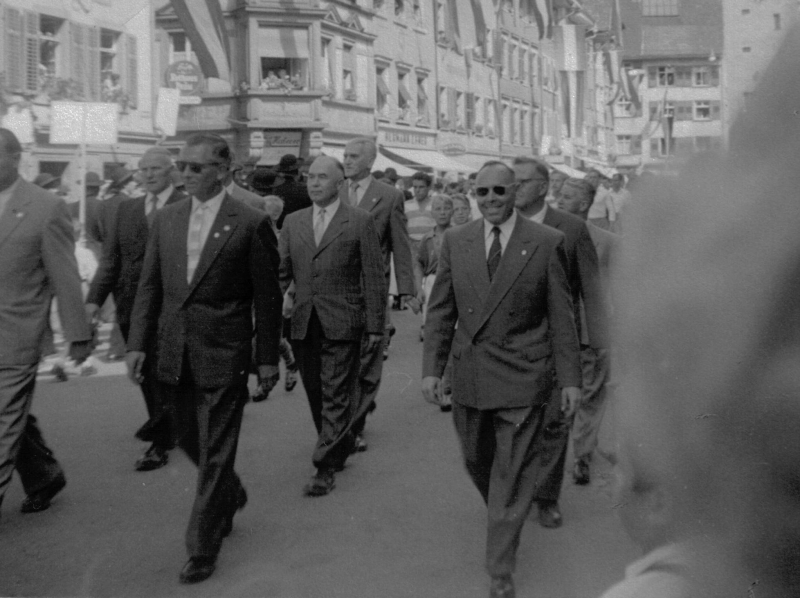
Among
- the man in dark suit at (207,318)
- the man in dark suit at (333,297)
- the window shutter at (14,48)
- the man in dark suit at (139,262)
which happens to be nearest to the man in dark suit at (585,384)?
the man in dark suit at (333,297)

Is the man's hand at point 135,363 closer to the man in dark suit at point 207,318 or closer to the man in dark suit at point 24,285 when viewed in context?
the man in dark suit at point 207,318

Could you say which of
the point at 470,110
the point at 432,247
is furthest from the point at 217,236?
the point at 470,110

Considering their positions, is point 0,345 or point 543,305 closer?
point 543,305

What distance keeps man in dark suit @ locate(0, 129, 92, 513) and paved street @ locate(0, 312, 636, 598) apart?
0.61 m

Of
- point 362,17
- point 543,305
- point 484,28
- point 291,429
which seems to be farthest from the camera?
point 362,17

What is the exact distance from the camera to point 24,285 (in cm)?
506

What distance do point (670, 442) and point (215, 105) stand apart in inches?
1329

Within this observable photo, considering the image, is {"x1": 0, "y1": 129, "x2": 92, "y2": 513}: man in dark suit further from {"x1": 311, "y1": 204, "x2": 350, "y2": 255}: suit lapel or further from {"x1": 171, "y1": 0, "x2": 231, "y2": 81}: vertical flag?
{"x1": 171, "y1": 0, "x2": 231, "y2": 81}: vertical flag

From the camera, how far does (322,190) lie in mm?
6344

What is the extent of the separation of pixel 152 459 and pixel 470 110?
32.6 meters

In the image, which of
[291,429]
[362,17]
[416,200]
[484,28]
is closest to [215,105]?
[362,17]

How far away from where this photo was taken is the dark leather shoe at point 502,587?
4.28 m

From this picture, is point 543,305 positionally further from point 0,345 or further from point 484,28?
point 484,28

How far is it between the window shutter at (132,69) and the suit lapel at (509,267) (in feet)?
78.4
